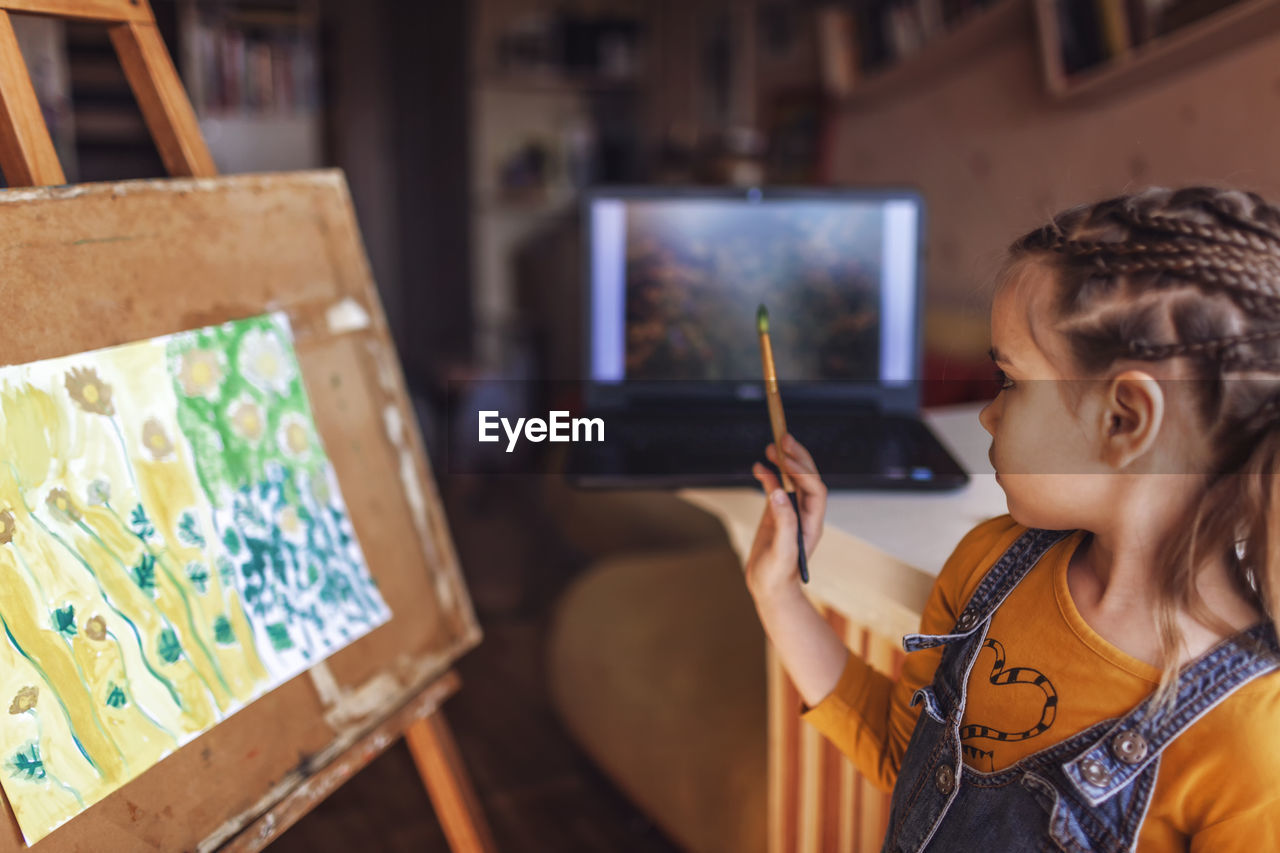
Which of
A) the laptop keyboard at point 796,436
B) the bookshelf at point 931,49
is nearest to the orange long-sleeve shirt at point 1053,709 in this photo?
the laptop keyboard at point 796,436

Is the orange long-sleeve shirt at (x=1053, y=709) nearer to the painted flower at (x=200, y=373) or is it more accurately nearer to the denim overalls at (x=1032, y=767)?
the denim overalls at (x=1032, y=767)

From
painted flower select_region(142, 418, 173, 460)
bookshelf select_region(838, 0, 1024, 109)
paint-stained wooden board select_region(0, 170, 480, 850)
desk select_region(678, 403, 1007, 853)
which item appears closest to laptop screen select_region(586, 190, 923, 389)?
desk select_region(678, 403, 1007, 853)

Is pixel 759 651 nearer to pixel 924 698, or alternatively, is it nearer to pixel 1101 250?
pixel 924 698

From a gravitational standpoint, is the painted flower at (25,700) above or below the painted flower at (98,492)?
below

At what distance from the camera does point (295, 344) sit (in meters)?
0.87

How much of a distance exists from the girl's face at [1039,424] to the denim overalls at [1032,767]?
78 mm

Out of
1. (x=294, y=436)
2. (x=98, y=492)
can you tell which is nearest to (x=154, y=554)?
(x=98, y=492)

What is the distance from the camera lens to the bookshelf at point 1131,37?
1.43 meters

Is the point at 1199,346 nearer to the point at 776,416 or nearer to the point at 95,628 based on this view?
the point at 776,416

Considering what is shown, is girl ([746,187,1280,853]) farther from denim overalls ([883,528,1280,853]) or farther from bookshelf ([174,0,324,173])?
bookshelf ([174,0,324,173])

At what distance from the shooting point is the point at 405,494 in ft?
3.14

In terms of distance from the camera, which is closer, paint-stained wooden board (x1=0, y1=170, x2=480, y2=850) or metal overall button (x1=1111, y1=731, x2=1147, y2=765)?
metal overall button (x1=1111, y1=731, x2=1147, y2=765)

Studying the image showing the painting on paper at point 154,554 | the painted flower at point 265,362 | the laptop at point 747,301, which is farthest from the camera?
the laptop at point 747,301

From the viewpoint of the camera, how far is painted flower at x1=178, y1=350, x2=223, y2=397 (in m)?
0.75
